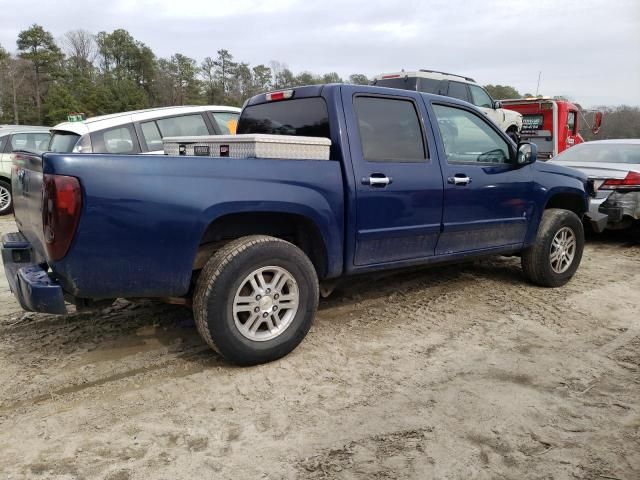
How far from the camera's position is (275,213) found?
346 centimetres

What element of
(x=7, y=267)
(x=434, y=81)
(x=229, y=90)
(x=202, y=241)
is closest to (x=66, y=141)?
(x=7, y=267)

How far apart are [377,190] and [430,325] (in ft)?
4.09

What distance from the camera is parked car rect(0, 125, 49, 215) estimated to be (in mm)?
10391

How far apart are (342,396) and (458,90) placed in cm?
994

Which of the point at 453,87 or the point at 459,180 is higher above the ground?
the point at 453,87

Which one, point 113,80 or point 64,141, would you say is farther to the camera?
point 113,80

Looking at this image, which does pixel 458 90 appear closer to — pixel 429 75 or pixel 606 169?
pixel 429 75

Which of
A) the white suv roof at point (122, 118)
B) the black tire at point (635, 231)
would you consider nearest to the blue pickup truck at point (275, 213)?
the white suv roof at point (122, 118)

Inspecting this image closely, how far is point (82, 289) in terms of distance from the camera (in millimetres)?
2867

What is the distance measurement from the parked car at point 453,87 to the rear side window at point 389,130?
6.99 m

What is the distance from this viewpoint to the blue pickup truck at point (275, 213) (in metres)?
2.82

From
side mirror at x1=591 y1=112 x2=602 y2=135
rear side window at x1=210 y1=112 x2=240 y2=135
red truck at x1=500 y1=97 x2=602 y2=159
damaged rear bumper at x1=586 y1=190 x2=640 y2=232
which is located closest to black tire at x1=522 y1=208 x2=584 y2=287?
damaged rear bumper at x1=586 y1=190 x2=640 y2=232

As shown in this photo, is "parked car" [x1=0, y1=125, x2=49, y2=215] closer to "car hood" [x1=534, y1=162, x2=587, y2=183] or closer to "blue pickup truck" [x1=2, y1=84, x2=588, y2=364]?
"blue pickup truck" [x1=2, y1=84, x2=588, y2=364]

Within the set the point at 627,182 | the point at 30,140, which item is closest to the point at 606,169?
the point at 627,182
